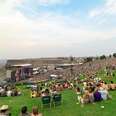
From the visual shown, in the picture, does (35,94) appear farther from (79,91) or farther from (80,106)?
(80,106)

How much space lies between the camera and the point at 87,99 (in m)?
24.6

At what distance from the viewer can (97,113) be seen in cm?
2111

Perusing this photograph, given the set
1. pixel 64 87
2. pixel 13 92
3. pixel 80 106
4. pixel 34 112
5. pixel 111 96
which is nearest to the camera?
pixel 34 112

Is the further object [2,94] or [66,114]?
[2,94]

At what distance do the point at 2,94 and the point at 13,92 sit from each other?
3.48 ft

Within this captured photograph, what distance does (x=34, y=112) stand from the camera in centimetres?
1756

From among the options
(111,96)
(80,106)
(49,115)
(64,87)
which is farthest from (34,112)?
(64,87)

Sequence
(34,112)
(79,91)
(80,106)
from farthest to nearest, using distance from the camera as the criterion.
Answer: (79,91), (80,106), (34,112)

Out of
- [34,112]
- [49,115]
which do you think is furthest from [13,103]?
[34,112]

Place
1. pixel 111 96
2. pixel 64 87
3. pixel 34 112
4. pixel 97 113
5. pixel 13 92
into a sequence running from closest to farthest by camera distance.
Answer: pixel 34 112 → pixel 97 113 → pixel 111 96 → pixel 13 92 → pixel 64 87

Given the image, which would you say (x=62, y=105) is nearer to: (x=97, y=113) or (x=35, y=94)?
(x=97, y=113)

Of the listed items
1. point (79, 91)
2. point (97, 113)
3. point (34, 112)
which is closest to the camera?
point (34, 112)

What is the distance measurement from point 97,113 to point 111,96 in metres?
5.96

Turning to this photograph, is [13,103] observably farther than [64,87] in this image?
No
